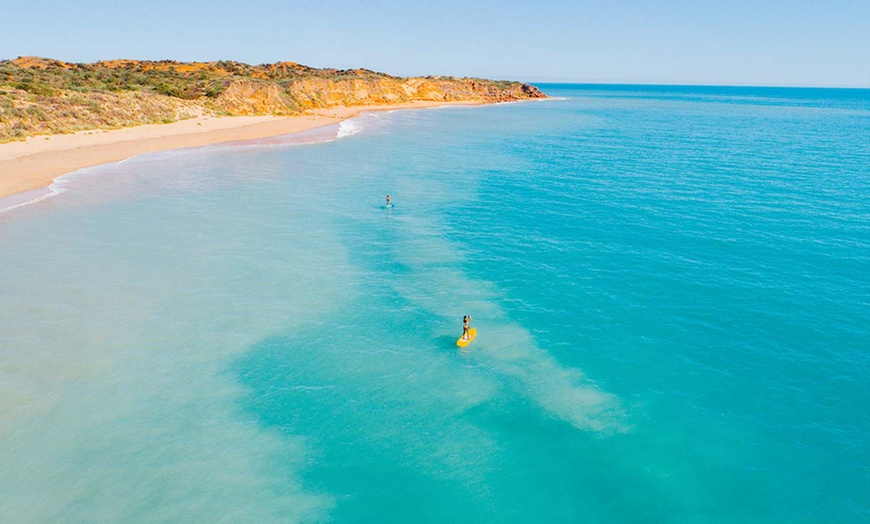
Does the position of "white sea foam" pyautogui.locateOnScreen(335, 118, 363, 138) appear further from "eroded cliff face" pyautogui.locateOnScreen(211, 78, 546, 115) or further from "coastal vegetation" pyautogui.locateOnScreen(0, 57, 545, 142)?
"eroded cliff face" pyautogui.locateOnScreen(211, 78, 546, 115)

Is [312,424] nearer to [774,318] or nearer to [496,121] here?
[774,318]

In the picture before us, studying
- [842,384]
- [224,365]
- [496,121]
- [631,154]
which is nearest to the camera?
[842,384]

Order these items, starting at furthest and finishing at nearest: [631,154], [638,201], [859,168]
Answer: [631,154], [859,168], [638,201]

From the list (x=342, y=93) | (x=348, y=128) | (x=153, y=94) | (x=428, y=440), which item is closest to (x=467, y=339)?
(x=428, y=440)

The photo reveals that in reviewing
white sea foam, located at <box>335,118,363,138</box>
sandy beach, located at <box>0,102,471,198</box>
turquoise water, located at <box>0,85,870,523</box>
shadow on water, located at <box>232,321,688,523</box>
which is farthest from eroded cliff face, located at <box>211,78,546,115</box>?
shadow on water, located at <box>232,321,688,523</box>

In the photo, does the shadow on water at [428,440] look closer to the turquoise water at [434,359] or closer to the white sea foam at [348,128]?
the turquoise water at [434,359]

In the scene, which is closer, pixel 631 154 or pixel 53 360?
pixel 53 360

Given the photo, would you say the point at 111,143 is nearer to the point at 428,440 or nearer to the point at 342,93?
the point at 428,440

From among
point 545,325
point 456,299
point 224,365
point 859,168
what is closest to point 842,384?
point 545,325
